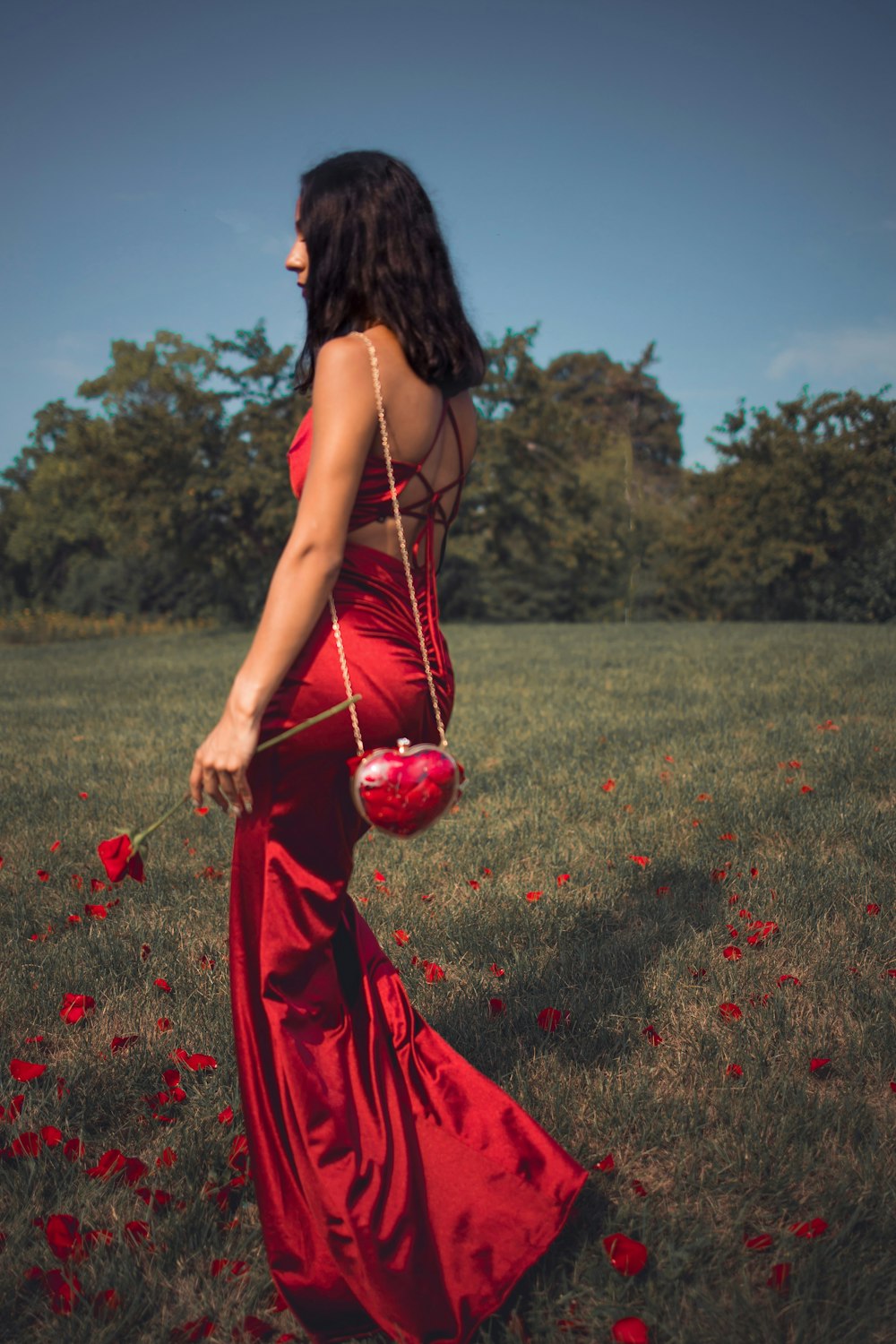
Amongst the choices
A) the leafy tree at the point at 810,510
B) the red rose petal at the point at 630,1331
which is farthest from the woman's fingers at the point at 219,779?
the leafy tree at the point at 810,510

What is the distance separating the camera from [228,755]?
5.39ft

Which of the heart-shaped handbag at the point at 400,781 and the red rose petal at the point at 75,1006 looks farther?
the red rose petal at the point at 75,1006

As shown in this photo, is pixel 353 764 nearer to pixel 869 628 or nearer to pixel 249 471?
pixel 869 628

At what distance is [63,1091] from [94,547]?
44.8m

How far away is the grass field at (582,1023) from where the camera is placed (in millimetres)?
1928

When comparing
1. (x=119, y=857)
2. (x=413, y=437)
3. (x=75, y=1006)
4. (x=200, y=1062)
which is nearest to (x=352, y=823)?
(x=119, y=857)

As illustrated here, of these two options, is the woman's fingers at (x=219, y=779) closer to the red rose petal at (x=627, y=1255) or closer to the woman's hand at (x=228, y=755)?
the woman's hand at (x=228, y=755)

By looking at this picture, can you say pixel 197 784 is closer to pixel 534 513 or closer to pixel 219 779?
pixel 219 779

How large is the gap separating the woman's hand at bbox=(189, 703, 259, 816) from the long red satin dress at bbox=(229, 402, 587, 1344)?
0.10 meters

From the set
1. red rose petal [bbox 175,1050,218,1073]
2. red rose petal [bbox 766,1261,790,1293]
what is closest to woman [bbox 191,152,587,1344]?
red rose petal [bbox 766,1261,790,1293]

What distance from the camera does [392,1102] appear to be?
196cm

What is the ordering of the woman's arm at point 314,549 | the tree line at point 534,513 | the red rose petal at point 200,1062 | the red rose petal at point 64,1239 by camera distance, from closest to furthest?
the woman's arm at point 314,549
the red rose petal at point 64,1239
the red rose petal at point 200,1062
the tree line at point 534,513

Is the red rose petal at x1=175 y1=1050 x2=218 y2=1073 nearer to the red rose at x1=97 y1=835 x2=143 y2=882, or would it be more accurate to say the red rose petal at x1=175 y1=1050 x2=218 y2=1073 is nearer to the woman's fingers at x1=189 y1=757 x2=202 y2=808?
the red rose at x1=97 y1=835 x2=143 y2=882

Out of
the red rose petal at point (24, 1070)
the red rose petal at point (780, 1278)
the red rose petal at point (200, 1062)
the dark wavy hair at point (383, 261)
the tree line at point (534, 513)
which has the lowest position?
the red rose petal at point (780, 1278)
